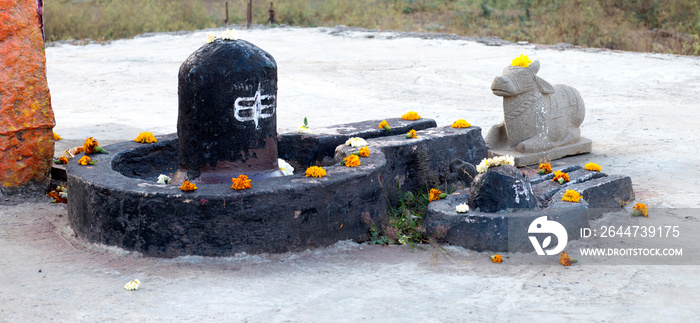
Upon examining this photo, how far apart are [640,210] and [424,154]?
1879 mm

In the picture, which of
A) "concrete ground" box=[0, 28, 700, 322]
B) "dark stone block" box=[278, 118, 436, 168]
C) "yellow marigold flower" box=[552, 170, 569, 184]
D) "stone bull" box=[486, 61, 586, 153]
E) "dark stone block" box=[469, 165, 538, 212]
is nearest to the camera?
"concrete ground" box=[0, 28, 700, 322]

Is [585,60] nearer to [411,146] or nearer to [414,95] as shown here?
[414,95]

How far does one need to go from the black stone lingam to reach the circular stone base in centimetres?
43

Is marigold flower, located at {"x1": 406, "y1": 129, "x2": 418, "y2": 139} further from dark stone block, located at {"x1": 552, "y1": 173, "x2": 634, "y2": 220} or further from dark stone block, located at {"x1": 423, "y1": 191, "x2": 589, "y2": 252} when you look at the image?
dark stone block, located at {"x1": 552, "y1": 173, "x2": 634, "y2": 220}

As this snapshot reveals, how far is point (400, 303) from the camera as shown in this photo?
4492 mm

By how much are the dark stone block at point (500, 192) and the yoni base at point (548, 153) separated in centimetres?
242

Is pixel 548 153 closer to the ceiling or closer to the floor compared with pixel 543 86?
closer to the floor

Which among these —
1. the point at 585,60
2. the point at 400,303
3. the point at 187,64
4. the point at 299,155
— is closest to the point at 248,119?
the point at 187,64

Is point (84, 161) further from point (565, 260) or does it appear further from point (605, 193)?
point (605, 193)

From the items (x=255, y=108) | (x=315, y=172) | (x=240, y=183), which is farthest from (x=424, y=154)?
(x=240, y=183)

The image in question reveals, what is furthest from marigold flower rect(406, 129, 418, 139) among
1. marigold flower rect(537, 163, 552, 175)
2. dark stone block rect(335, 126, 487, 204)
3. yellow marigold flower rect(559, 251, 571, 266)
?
yellow marigold flower rect(559, 251, 571, 266)

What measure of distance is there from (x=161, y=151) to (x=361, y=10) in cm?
1601

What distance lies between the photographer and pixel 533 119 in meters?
8.02

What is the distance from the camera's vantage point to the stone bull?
7824 mm
